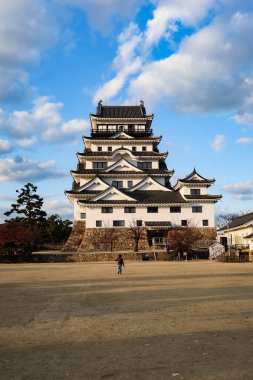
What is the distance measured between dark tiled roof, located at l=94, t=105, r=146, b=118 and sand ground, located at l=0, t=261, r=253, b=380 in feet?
157

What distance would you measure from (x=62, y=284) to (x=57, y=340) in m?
12.1

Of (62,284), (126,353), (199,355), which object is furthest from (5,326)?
(62,284)

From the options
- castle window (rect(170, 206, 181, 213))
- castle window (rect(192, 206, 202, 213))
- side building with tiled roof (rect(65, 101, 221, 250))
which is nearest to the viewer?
side building with tiled roof (rect(65, 101, 221, 250))

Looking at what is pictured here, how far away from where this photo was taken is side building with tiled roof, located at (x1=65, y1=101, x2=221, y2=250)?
Result: 50.2 metres

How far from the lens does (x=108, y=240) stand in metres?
48.9

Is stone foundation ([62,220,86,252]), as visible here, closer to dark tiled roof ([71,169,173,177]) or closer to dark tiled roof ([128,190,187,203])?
dark tiled roof ([71,169,173,177])

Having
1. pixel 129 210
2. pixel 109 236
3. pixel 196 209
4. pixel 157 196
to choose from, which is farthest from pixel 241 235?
pixel 109 236

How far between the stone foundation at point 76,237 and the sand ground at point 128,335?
34.8m

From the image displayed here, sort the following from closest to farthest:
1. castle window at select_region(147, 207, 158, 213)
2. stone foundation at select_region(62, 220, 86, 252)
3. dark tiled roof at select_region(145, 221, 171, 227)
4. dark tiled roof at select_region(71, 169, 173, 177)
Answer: dark tiled roof at select_region(145, 221, 171, 227)
stone foundation at select_region(62, 220, 86, 252)
castle window at select_region(147, 207, 158, 213)
dark tiled roof at select_region(71, 169, 173, 177)

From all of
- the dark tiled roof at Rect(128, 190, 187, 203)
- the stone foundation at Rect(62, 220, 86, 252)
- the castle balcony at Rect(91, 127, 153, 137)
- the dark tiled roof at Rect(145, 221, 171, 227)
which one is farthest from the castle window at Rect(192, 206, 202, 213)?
the stone foundation at Rect(62, 220, 86, 252)

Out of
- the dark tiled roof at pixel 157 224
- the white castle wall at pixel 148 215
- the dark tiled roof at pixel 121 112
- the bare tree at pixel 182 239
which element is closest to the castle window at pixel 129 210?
the white castle wall at pixel 148 215

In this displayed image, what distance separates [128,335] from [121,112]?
5652cm

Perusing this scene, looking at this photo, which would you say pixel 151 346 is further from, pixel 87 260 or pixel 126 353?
pixel 87 260

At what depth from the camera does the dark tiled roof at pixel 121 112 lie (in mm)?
61500
